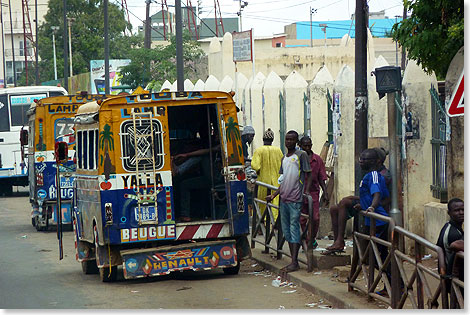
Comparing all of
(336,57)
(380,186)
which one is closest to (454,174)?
(380,186)

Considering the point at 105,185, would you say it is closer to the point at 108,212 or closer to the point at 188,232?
the point at 108,212

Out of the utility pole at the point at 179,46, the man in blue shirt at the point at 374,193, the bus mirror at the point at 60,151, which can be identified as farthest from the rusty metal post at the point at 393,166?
the utility pole at the point at 179,46

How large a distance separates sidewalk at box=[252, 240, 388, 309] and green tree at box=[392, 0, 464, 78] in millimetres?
2868

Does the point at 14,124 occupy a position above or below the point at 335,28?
below

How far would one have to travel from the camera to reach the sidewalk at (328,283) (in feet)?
30.6

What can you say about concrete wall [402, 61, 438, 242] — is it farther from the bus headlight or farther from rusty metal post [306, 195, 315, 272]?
the bus headlight

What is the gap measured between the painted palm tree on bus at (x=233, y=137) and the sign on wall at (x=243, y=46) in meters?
13.2

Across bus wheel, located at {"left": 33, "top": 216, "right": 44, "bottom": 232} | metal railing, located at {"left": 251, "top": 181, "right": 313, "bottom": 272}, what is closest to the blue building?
bus wheel, located at {"left": 33, "top": 216, "right": 44, "bottom": 232}

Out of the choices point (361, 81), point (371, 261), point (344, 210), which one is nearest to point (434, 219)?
point (361, 81)

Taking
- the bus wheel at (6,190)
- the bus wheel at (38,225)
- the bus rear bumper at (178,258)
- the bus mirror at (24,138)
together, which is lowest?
the bus wheel at (6,190)

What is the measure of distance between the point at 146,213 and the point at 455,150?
12.9 feet

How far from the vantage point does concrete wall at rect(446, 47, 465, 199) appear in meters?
11.8

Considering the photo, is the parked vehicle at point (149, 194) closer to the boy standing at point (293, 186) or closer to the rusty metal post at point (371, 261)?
the boy standing at point (293, 186)

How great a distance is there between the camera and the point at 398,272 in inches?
331
